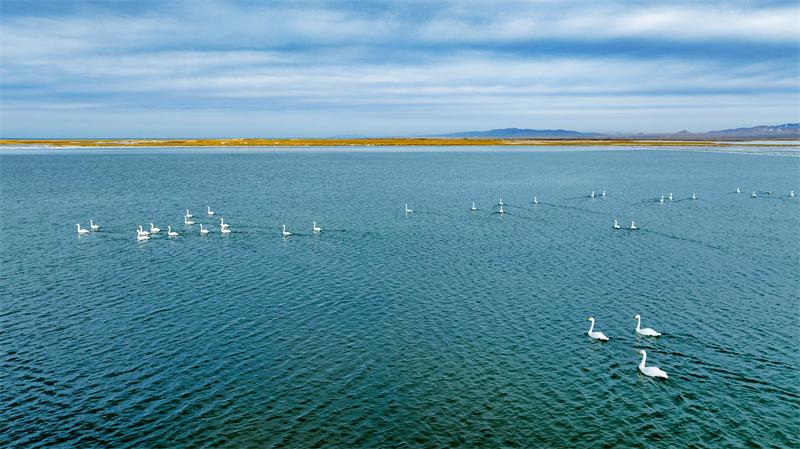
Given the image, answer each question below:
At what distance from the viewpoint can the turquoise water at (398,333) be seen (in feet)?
84.3

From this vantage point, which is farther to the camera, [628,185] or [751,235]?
[628,185]

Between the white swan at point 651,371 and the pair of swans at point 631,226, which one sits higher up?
the pair of swans at point 631,226

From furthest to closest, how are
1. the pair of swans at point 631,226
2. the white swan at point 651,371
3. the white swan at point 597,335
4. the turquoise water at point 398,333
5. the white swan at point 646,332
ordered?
the pair of swans at point 631,226 → the white swan at point 646,332 → the white swan at point 597,335 → the white swan at point 651,371 → the turquoise water at point 398,333

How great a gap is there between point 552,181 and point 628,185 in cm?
1754

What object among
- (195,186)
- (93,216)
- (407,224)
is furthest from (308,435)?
(195,186)

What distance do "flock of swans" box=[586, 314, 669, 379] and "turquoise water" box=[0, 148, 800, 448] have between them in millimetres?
551

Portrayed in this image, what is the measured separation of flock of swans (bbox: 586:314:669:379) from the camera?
29750 mm

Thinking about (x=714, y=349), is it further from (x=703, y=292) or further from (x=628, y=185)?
(x=628, y=185)

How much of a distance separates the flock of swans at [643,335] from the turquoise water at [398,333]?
0.55 metres

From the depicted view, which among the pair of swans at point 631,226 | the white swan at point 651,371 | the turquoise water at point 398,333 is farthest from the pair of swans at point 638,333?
the pair of swans at point 631,226

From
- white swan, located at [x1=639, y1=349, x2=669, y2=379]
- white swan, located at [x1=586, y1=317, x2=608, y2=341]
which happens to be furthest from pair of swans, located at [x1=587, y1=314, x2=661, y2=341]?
white swan, located at [x1=639, y1=349, x2=669, y2=379]

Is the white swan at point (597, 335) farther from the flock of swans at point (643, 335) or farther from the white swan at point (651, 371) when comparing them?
the white swan at point (651, 371)

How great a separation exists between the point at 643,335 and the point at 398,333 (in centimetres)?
1621

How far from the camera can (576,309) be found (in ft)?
132
